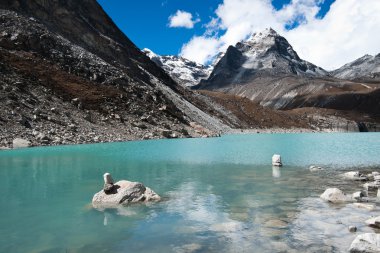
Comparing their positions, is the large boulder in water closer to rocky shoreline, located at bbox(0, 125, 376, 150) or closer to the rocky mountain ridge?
rocky shoreline, located at bbox(0, 125, 376, 150)

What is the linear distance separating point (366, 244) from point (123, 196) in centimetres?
1194

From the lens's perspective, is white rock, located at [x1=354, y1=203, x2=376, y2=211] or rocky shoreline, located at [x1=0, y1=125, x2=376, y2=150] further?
rocky shoreline, located at [x1=0, y1=125, x2=376, y2=150]

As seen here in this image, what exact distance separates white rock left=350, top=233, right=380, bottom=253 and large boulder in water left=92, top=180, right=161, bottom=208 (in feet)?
35.7

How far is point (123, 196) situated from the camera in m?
19.8

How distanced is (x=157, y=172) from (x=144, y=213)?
1423cm

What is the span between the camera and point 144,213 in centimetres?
1788

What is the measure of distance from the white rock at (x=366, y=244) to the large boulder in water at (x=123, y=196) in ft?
35.7

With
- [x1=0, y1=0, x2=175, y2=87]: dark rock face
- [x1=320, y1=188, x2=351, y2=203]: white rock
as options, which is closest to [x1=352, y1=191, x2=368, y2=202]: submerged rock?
[x1=320, y1=188, x2=351, y2=203]: white rock

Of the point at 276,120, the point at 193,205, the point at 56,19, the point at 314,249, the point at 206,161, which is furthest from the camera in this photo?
the point at 276,120

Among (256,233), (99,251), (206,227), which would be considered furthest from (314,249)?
(99,251)

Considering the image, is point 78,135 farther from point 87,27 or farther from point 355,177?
point 87,27

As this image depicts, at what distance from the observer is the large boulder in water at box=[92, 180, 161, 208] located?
19656mm

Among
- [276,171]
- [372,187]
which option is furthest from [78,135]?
[372,187]

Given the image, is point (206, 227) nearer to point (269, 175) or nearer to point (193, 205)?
point (193, 205)
